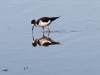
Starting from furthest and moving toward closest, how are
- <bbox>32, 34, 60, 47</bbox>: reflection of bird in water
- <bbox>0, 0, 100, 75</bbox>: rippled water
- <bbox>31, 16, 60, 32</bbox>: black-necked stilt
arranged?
<bbox>31, 16, 60, 32</bbox>: black-necked stilt, <bbox>32, 34, 60, 47</bbox>: reflection of bird in water, <bbox>0, 0, 100, 75</bbox>: rippled water

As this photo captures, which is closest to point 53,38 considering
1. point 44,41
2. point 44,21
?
point 44,41

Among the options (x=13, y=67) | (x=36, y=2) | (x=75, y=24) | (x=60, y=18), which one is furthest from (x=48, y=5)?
(x=13, y=67)

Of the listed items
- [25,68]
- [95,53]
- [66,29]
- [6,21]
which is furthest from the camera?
[6,21]

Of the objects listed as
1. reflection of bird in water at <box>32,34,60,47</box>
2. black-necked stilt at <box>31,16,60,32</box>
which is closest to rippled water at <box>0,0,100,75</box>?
reflection of bird in water at <box>32,34,60,47</box>

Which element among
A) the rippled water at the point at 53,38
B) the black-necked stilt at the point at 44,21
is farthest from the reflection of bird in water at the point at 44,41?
the black-necked stilt at the point at 44,21

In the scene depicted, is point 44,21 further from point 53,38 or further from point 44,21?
point 53,38

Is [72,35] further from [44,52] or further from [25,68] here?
Result: [25,68]

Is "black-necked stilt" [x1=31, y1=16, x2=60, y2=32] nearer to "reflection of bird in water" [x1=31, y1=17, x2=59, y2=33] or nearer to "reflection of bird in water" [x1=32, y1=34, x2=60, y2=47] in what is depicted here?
"reflection of bird in water" [x1=31, y1=17, x2=59, y2=33]

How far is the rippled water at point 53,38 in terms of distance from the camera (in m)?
10.6

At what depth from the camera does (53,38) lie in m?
13.9

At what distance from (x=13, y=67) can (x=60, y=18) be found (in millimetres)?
6241

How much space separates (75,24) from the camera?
1554 cm

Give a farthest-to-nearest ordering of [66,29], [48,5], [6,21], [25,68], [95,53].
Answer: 1. [48,5]
2. [6,21]
3. [66,29]
4. [95,53]
5. [25,68]

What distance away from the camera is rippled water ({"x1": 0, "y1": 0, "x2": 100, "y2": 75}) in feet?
34.9
